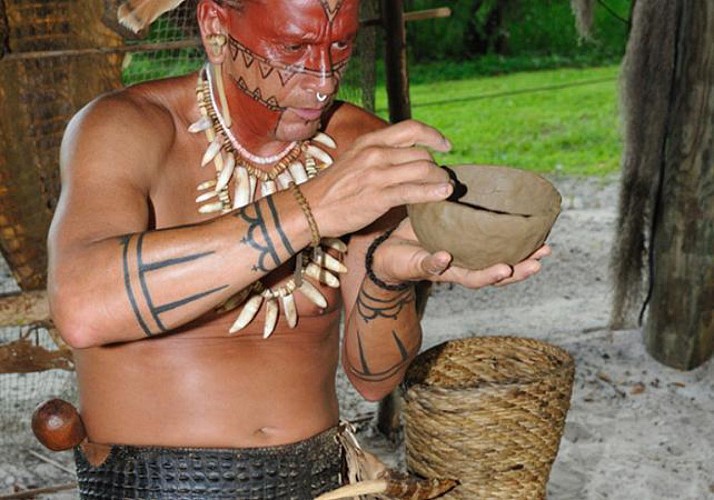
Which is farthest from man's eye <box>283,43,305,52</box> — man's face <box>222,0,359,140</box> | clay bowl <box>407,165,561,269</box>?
clay bowl <box>407,165,561,269</box>

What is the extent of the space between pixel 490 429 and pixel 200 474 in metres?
0.98

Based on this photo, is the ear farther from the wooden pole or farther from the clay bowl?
the wooden pole

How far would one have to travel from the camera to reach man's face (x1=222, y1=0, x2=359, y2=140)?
1.76 m

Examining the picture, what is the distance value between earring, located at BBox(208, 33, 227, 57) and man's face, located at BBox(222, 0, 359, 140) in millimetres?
18

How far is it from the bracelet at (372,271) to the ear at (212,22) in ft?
1.47

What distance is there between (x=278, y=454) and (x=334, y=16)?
2.62 feet

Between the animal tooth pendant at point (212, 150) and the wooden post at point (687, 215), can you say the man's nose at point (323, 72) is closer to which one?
the animal tooth pendant at point (212, 150)

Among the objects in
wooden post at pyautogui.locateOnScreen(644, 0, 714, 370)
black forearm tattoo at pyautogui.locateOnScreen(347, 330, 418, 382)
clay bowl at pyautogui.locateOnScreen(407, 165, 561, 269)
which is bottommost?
wooden post at pyautogui.locateOnScreen(644, 0, 714, 370)

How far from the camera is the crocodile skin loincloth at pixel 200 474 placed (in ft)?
5.93

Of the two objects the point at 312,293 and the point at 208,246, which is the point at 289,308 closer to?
the point at 312,293

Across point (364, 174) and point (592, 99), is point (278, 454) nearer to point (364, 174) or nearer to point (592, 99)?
point (364, 174)

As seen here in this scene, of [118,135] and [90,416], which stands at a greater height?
[118,135]

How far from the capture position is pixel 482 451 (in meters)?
2.59

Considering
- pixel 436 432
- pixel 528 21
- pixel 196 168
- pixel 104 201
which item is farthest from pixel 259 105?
pixel 528 21
